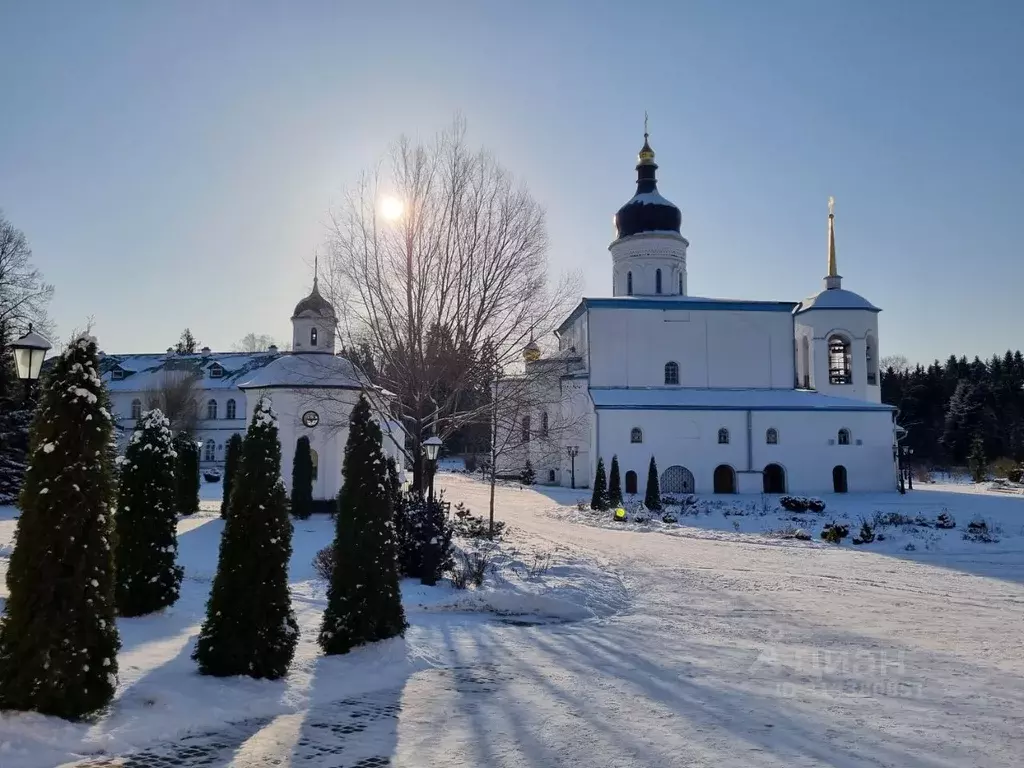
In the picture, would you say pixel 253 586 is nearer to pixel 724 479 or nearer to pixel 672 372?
pixel 724 479

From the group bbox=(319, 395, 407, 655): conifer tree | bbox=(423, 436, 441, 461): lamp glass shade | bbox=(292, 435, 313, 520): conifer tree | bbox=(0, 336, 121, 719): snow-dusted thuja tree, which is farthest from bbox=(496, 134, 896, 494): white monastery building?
bbox=(0, 336, 121, 719): snow-dusted thuja tree

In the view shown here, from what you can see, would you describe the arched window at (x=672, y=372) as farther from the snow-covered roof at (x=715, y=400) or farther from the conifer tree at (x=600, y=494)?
the conifer tree at (x=600, y=494)

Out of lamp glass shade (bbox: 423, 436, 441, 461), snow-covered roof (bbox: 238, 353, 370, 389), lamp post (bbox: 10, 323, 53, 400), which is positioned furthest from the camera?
snow-covered roof (bbox: 238, 353, 370, 389)

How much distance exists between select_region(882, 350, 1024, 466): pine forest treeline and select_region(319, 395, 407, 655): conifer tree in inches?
2204

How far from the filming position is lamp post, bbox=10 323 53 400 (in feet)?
27.2

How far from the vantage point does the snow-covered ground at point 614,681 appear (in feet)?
18.5

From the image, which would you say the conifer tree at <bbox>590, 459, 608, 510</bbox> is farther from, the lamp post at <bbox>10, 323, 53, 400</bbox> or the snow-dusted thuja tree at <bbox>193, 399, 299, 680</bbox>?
the lamp post at <bbox>10, 323, 53, 400</bbox>

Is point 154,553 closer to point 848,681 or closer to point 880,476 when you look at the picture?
point 848,681

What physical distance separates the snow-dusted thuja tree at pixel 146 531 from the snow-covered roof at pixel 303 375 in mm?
11306

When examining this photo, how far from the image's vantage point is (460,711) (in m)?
6.57

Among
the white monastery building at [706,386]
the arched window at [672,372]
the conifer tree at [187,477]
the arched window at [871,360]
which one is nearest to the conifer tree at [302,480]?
the conifer tree at [187,477]

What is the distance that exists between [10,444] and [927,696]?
83.0ft

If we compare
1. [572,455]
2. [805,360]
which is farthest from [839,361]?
[572,455]

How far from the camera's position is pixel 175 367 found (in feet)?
160
